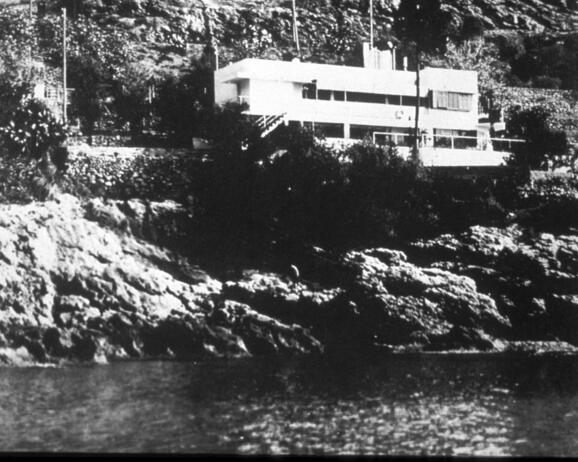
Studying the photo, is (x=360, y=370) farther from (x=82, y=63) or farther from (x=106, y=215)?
(x=82, y=63)

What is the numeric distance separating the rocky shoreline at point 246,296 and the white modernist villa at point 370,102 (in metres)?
7.88

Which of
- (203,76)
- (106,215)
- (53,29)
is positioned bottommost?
(106,215)

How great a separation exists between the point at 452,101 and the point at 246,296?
21625mm

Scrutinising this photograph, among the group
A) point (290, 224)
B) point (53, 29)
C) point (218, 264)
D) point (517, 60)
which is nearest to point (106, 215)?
point (218, 264)

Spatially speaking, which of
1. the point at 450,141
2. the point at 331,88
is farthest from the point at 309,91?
the point at 450,141

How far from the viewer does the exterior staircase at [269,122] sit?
43094mm

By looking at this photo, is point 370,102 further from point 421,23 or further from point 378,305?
point 378,305

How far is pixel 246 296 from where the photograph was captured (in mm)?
35344

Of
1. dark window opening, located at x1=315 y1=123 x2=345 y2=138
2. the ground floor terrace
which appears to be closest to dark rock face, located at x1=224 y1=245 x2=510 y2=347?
the ground floor terrace

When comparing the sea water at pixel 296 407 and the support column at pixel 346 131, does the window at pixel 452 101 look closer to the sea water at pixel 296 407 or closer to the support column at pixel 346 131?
the support column at pixel 346 131

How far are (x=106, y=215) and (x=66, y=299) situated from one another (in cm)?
529

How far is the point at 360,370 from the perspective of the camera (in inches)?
1171

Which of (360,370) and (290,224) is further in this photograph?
(290,224)

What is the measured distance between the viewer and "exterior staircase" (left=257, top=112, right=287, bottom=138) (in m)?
43.1
